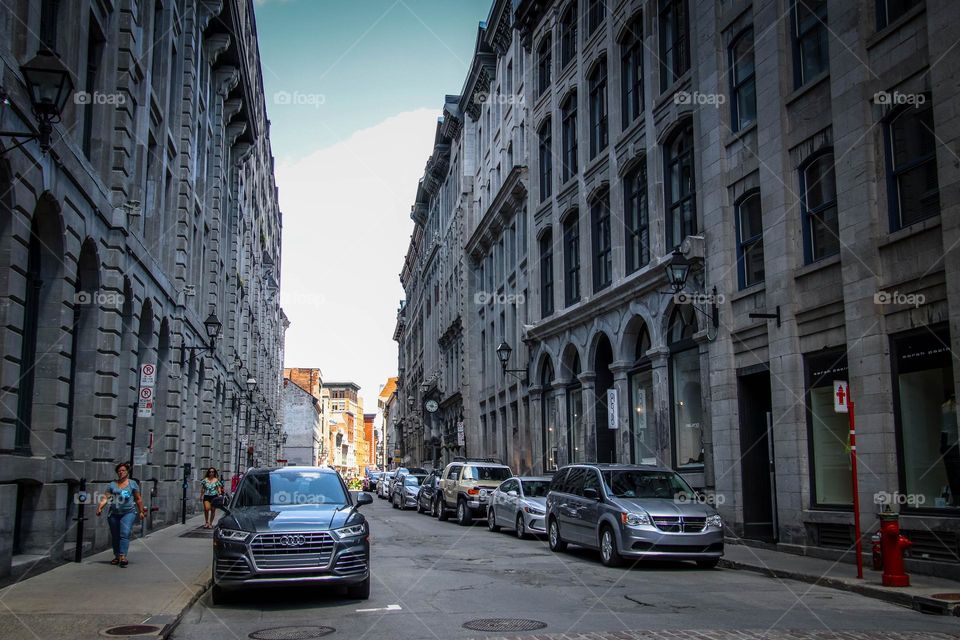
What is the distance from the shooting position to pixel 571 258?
33469mm

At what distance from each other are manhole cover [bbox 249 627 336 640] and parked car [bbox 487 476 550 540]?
1174 centimetres

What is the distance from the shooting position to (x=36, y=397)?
14.9 m

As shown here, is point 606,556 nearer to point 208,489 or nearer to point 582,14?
point 208,489

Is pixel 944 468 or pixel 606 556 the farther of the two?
pixel 606 556

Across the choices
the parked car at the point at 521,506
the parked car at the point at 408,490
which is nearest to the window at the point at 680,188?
the parked car at the point at 521,506

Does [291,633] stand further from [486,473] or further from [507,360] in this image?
[507,360]

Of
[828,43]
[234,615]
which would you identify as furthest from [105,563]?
[828,43]

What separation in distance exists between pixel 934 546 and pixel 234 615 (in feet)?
33.9

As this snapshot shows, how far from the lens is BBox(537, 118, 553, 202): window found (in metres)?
36.1

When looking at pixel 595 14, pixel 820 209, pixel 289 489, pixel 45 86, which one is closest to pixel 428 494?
pixel 595 14

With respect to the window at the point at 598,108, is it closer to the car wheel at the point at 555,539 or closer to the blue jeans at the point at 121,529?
the car wheel at the point at 555,539

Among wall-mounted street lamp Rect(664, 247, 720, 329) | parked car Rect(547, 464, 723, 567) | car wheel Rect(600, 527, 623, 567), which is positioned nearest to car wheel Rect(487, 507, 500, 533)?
parked car Rect(547, 464, 723, 567)

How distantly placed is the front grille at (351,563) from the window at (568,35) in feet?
83.9

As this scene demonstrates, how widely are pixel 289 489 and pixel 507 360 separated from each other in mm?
24023
